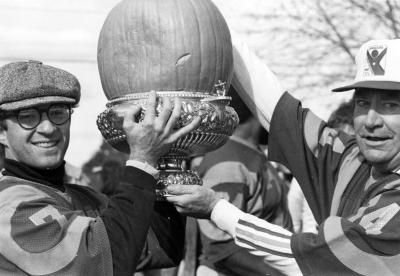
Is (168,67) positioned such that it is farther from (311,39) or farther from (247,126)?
(311,39)

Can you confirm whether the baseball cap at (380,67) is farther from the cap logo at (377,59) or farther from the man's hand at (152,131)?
the man's hand at (152,131)

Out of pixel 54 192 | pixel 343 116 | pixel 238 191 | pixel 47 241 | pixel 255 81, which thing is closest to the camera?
pixel 47 241

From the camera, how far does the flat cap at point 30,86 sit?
3.69m

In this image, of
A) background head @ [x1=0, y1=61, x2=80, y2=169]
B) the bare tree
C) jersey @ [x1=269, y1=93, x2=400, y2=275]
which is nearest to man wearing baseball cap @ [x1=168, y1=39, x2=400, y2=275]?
jersey @ [x1=269, y1=93, x2=400, y2=275]

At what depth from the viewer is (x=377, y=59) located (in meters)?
3.82

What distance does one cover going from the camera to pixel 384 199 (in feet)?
12.1

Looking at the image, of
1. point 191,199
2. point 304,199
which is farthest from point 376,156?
point 304,199

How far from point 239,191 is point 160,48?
92.0 inches

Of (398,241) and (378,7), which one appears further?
(378,7)

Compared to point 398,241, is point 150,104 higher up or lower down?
higher up

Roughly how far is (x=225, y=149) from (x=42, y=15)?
440 centimetres

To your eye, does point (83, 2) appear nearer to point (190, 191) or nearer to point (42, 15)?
point (42, 15)

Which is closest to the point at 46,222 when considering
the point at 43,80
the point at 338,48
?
the point at 43,80

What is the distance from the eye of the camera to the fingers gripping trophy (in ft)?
12.2
